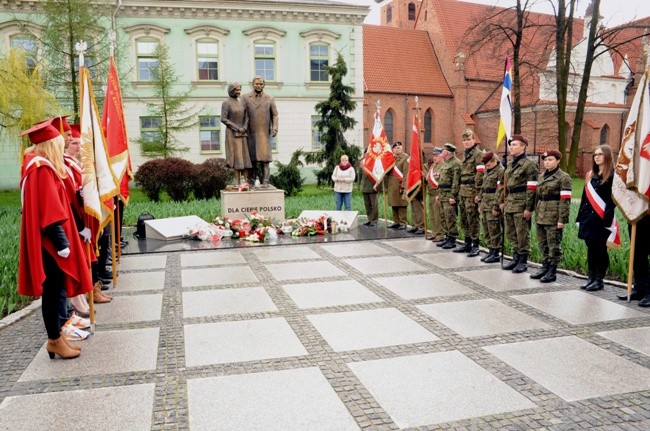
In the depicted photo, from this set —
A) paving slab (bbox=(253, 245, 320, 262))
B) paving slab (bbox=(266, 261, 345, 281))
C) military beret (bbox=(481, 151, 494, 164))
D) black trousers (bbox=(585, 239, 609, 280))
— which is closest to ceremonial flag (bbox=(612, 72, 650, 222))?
black trousers (bbox=(585, 239, 609, 280))

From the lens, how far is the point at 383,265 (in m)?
8.68

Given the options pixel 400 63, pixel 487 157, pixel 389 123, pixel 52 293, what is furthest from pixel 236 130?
pixel 400 63

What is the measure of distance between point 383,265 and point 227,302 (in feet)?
9.59

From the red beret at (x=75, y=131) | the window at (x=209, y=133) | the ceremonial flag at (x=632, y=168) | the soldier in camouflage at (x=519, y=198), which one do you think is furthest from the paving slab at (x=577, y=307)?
the window at (x=209, y=133)

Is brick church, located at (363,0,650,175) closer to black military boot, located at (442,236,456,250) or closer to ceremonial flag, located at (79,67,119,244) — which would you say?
black military boot, located at (442,236,456,250)

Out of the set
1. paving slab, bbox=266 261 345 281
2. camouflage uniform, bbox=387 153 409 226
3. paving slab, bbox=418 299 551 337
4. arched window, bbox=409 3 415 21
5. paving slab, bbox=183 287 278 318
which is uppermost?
arched window, bbox=409 3 415 21

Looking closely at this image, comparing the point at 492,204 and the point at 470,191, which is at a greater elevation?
the point at 470,191

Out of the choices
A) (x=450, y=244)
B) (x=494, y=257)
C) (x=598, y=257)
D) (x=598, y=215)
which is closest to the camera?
(x=598, y=215)

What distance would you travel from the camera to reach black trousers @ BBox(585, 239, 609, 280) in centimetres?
716

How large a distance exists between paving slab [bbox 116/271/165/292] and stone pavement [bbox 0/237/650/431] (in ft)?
0.18

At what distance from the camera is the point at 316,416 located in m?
3.73

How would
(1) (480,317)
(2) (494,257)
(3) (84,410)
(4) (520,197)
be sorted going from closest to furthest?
(3) (84,410) < (1) (480,317) < (4) (520,197) < (2) (494,257)

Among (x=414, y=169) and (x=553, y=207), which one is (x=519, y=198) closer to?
(x=553, y=207)

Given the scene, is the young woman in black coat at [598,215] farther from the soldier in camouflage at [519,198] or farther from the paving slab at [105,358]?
the paving slab at [105,358]
